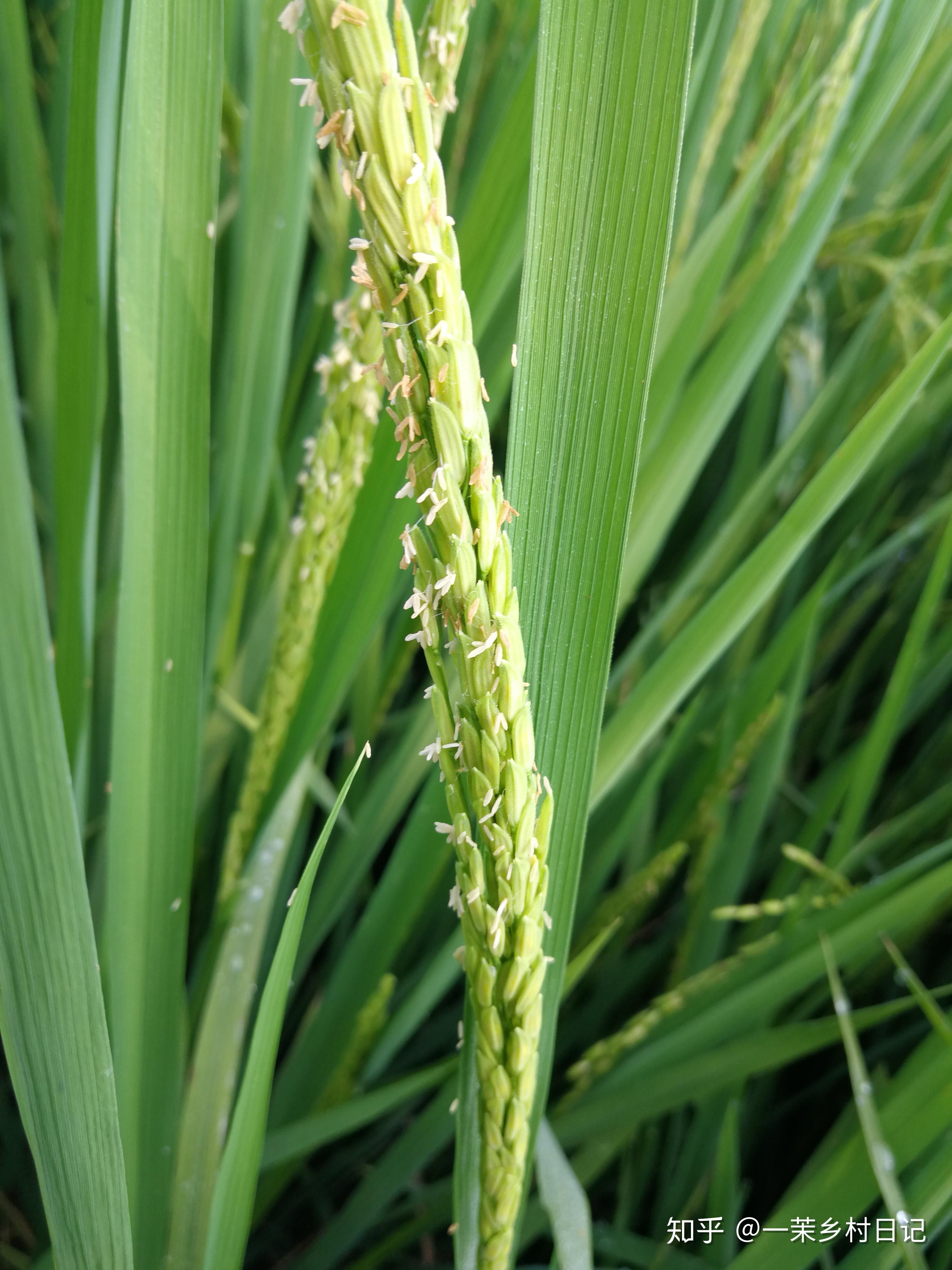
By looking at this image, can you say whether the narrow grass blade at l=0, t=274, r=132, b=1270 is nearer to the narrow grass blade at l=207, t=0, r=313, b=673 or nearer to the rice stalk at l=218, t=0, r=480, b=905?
the rice stalk at l=218, t=0, r=480, b=905

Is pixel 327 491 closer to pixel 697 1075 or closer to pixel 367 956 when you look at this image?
pixel 367 956

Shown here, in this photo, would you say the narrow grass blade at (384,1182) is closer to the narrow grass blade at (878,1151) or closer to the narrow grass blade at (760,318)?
the narrow grass blade at (878,1151)

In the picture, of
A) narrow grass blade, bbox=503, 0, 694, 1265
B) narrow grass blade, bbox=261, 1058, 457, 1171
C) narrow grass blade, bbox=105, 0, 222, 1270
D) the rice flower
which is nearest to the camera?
narrow grass blade, bbox=503, 0, 694, 1265

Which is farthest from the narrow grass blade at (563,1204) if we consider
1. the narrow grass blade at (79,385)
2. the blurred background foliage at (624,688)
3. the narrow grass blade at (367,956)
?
the narrow grass blade at (79,385)

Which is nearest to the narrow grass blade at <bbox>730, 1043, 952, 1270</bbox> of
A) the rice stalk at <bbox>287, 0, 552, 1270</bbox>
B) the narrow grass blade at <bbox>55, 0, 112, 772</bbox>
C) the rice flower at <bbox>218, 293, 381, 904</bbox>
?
the rice stalk at <bbox>287, 0, 552, 1270</bbox>

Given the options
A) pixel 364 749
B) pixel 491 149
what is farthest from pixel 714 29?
pixel 364 749

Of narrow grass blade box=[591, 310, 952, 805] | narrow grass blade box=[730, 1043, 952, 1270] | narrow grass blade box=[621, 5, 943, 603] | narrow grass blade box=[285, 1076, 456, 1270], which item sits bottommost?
narrow grass blade box=[285, 1076, 456, 1270]
